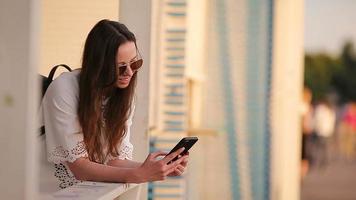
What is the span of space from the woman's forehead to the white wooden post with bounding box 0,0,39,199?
1.47 meters

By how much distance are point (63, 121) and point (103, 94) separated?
21 centimetres

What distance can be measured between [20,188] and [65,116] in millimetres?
1328

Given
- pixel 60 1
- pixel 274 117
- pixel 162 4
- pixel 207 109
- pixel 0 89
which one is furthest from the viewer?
pixel 207 109

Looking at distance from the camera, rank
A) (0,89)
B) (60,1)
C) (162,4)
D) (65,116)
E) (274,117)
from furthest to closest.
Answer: (274,117) → (162,4) → (60,1) → (65,116) → (0,89)

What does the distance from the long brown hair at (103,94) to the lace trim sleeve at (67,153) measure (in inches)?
1.2

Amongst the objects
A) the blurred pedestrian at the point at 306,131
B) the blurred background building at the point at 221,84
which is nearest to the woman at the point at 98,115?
the blurred background building at the point at 221,84

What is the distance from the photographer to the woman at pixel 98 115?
11.1 ft

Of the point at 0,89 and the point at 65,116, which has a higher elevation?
the point at 0,89

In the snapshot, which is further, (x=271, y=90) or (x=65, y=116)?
(x=271, y=90)

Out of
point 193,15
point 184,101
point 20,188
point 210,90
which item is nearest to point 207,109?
point 210,90

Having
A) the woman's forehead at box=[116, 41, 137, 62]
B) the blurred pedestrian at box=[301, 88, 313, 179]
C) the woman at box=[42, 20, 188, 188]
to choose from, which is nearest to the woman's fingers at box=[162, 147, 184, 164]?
the woman at box=[42, 20, 188, 188]

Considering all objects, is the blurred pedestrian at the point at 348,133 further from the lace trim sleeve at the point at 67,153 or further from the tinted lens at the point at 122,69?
the lace trim sleeve at the point at 67,153

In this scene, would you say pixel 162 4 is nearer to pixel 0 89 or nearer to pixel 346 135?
pixel 0 89

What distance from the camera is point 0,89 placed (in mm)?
1994
